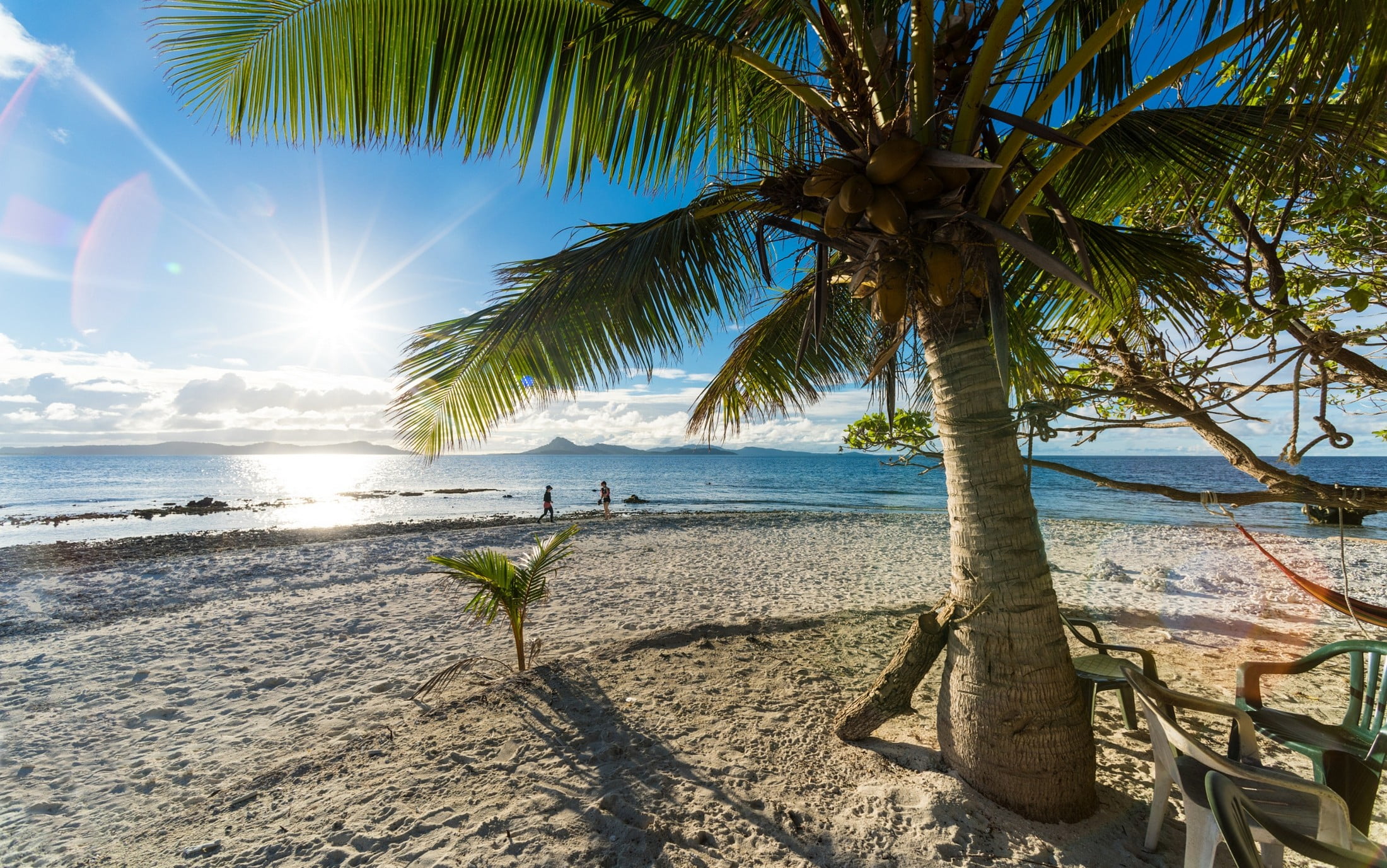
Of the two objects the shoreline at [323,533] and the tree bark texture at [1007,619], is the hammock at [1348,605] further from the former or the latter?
the shoreline at [323,533]

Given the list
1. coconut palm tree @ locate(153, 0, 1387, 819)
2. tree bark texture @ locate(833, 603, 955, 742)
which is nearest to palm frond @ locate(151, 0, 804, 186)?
coconut palm tree @ locate(153, 0, 1387, 819)

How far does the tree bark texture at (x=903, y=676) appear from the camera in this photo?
9.86 ft

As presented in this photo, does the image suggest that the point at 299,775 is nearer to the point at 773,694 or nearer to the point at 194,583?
the point at 773,694

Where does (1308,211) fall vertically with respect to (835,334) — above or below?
above

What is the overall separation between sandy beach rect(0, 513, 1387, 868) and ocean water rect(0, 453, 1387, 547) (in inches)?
75.6

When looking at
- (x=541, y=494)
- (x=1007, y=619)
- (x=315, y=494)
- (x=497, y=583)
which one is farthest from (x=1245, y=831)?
(x=315, y=494)

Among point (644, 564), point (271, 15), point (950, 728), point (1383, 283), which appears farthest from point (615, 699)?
point (644, 564)

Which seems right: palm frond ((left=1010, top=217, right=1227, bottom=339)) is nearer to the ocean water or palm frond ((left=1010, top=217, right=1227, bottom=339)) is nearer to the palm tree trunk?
the ocean water

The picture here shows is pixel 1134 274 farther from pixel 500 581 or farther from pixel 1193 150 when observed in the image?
pixel 500 581

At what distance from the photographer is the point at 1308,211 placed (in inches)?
122

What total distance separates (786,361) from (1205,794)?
343 centimetres

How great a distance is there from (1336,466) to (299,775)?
82.8 m

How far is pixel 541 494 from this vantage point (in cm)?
4456

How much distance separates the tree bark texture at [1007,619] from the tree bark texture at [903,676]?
31 cm
